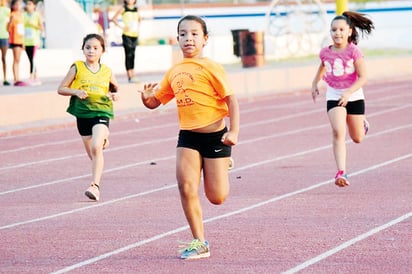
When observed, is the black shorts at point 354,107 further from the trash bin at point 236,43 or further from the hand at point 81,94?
the trash bin at point 236,43

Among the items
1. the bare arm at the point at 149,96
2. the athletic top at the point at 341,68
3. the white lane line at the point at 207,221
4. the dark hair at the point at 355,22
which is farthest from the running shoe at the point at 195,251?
the dark hair at the point at 355,22

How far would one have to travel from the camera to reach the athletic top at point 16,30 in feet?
92.7

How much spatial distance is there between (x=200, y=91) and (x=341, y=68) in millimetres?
4716

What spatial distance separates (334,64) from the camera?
13930 mm

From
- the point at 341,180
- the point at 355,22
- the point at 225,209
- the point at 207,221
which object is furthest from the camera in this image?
the point at 355,22

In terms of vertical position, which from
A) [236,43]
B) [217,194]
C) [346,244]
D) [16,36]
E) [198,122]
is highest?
[198,122]

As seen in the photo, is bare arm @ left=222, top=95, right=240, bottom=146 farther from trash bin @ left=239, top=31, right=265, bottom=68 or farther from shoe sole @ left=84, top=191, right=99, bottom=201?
trash bin @ left=239, top=31, right=265, bottom=68

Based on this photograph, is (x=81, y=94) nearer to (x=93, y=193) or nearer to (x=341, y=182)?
(x=93, y=193)

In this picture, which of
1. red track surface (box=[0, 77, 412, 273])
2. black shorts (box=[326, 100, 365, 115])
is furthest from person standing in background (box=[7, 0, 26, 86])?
black shorts (box=[326, 100, 365, 115])

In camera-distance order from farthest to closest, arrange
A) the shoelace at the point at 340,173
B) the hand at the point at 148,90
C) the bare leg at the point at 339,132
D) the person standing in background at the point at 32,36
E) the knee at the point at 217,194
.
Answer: the person standing in background at the point at 32,36
the bare leg at the point at 339,132
the shoelace at the point at 340,173
the hand at the point at 148,90
the knee at the point at 217,194

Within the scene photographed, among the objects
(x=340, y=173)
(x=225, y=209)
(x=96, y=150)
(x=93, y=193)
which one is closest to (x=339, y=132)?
(x=340, y=173)

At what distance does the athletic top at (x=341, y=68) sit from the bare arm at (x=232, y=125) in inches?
184

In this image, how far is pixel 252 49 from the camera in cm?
3794

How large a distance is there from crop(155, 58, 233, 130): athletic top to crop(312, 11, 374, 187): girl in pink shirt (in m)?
4.39
